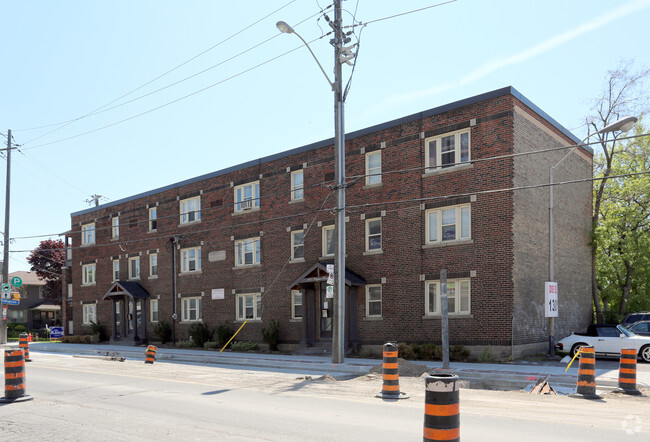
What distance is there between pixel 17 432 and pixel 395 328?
51.5ft

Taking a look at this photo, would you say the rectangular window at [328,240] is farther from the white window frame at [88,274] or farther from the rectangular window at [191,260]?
the white window frame at [88,274]

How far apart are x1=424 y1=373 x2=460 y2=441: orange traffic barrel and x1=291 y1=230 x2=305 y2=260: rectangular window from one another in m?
20.9

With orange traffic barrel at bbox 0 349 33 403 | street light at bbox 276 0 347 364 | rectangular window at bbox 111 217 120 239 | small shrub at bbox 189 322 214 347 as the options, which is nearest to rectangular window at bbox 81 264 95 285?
rectangular window at bbox 111 217 120 239

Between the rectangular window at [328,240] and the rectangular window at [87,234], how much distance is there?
2156 cm

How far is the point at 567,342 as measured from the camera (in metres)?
20.9

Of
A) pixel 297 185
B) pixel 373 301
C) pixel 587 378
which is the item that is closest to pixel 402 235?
pixel 373 301

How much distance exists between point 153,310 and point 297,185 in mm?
13741

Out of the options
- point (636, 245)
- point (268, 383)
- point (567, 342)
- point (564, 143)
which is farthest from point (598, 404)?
point (636, 245)

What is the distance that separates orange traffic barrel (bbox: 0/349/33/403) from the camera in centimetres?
1179

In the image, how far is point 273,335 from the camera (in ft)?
87.7

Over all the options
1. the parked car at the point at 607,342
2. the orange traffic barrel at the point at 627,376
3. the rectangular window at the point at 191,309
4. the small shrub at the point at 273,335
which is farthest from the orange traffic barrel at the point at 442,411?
the rectangular window at the point at 191,309

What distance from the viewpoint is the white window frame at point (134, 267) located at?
36.2 meters

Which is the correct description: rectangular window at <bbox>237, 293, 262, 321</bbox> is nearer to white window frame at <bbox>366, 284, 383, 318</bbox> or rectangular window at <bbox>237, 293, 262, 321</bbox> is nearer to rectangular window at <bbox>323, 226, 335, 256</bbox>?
rectangular window at <bbox>323, 226, 335, 256</bbox>

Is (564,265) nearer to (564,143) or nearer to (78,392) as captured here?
(564,143)
